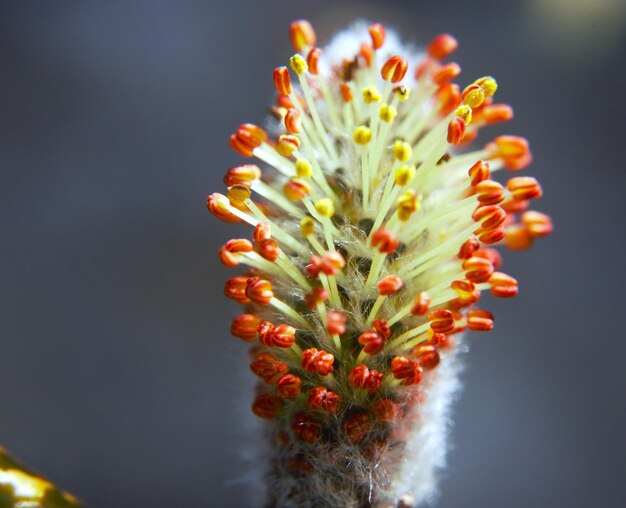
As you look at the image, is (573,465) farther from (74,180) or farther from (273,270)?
(74,180)

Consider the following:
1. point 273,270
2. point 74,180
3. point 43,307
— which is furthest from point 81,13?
point 273,270

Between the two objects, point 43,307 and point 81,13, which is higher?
point 81,13

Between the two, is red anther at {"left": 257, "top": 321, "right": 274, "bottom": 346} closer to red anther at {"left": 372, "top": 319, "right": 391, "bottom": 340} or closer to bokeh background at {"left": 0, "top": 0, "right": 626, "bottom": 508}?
red anther at {"left": 372, "top": 319, "right": 391, "bottom": 340}

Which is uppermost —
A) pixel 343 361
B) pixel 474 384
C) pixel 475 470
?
pixel 343 361

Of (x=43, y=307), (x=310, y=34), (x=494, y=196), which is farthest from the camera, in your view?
(x=43, y=307)

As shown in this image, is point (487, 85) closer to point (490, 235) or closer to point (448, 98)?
point (448, 98)

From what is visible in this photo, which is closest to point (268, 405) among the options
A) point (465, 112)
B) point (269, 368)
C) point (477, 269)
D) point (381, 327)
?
point (269, 368)

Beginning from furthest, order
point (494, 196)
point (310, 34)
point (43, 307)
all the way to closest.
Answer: point (43, 307)
point (310, 34)
point (494, 196)

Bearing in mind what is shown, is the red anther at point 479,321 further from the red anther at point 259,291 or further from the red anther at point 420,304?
the red anther at point 259,291
